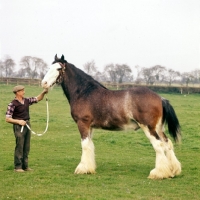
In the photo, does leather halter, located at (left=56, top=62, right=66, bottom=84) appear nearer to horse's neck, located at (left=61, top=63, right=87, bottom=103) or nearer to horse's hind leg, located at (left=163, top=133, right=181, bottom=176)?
horse's neck, located at (left=61, top=63, right=87, bottom=103)

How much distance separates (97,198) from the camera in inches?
265

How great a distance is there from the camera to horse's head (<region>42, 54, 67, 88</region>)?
9258 mm

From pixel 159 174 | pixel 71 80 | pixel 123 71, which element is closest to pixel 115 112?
pixel 71 80

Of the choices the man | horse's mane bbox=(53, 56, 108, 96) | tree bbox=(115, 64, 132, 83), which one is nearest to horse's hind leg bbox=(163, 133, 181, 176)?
horse's mane bbox=(53, 56, 108, 96)

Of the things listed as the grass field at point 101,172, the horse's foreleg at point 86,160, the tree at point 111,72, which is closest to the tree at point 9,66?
the tree at point 111,72

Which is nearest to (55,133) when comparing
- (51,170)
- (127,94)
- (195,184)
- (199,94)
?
(51,170)

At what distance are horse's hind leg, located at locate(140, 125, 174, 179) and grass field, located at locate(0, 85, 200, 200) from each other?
182 millimetres

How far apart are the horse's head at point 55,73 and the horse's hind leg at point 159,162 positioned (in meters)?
2.62

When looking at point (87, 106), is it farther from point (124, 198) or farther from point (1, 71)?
point (1, 71)

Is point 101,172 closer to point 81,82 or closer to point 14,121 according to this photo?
point 81,82

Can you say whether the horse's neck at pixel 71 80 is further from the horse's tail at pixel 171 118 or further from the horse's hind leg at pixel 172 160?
the horse's hind leg at pixel 172 160

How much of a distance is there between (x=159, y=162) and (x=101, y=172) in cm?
164

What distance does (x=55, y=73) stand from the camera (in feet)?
30.8

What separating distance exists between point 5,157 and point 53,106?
19.7 m
